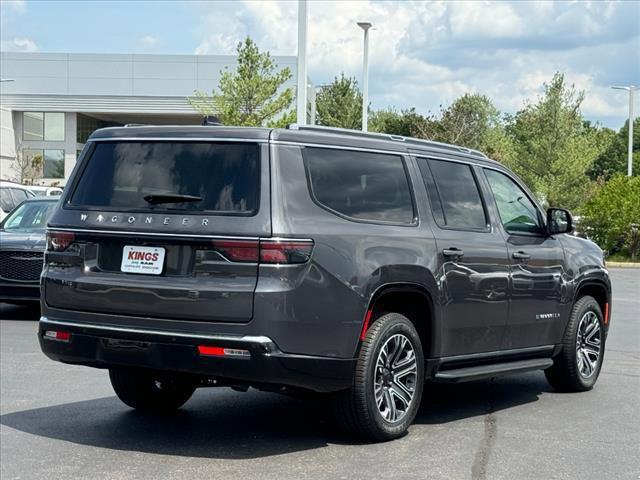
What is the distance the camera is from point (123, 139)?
265 inches

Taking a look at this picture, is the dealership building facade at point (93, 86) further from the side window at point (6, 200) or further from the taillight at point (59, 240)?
the taillight at point (59, 240)

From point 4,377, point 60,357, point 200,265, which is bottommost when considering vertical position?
point 4,377

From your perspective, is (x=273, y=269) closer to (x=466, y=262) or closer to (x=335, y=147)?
(x=335, y=147)

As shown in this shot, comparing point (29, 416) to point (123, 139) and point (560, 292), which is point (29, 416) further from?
point (560, 292)

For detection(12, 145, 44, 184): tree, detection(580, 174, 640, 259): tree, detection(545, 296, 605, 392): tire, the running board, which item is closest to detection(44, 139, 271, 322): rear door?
the running board

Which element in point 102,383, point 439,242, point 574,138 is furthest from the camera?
point 574,138

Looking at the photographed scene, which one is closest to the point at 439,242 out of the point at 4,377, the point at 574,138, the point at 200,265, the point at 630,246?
the point at 200,265

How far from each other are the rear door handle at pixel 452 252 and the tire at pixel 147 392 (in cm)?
203

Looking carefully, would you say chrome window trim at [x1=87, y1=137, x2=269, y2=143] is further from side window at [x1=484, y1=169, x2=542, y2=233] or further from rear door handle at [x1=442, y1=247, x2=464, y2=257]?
side window at [x1=484, y1=169, x2=542, y2=233]

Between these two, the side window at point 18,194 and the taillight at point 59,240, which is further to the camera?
the side window at point 18,194

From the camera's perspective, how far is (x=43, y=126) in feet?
227

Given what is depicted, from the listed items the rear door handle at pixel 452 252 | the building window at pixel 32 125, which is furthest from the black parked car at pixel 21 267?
the building window at pixel 32 125

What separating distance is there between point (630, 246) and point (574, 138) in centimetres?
1356

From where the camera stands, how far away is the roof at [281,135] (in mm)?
6371
